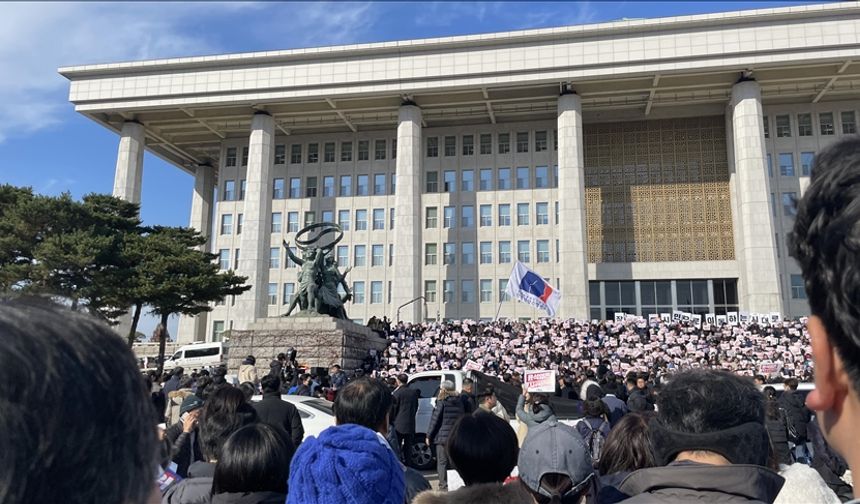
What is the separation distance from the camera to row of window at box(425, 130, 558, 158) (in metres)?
53.8

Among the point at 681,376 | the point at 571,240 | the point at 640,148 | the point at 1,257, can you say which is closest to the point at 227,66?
the point at 1,257

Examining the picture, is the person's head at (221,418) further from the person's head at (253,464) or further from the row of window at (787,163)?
the row of window at (787,163)

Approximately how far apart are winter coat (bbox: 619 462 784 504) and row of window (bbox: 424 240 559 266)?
4920cm

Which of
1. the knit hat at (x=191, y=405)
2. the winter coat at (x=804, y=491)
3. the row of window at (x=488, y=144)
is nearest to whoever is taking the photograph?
the winter coat at (x=804, y=491)

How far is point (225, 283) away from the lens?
35.7 m

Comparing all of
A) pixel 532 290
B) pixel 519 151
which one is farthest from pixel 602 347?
pixel 519 151

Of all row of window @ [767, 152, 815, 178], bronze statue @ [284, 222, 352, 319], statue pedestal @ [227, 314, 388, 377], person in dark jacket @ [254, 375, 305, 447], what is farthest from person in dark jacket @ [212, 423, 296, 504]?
row of window @ [767, 152, 815, 178]

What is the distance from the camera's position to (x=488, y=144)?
5491cm

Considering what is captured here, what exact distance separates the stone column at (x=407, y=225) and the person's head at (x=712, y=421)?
43.6 meters

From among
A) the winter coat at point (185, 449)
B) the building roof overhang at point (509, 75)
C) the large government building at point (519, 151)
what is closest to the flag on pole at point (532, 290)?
the large government building at point (519, 151)

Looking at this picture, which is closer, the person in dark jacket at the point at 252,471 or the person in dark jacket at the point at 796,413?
the person in dark jacket at the point at 252,471

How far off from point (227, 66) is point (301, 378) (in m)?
37.9

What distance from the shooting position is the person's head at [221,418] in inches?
171

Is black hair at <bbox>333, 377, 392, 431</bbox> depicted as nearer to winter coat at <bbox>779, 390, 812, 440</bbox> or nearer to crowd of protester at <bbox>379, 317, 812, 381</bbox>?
winter coat at <bbox>779, 390, 812, 440</bbox>
